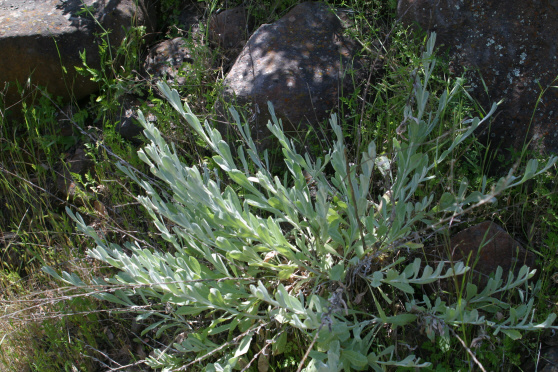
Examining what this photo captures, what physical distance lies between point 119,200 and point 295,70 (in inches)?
64.0

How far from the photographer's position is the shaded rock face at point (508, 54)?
302 cm

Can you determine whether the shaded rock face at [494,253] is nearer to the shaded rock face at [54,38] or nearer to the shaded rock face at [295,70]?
the shaded rock face at [295,70]

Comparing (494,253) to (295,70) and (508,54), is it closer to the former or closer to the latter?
(508,54)

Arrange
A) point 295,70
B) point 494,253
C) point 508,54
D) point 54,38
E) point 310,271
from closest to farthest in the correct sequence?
point 310,271, point 494,253, point 508,54, point 295,70, point 54,38

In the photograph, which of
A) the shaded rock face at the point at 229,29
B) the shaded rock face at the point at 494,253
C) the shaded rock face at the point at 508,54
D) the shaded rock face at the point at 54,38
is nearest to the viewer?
the shaded rock face at the point at 494,253

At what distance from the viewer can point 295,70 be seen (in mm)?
3582

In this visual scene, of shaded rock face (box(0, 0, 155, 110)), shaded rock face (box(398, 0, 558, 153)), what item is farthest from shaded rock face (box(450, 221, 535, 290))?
shaded rock face (box(0, 0, 155, 110))

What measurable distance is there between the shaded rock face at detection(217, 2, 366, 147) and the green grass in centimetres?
17

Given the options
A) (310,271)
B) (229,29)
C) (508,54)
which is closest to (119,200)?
(310,271)

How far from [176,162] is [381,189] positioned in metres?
1.31

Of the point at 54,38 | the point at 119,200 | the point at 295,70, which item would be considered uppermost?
the point at 54,38

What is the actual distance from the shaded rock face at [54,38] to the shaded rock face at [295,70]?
1.32m

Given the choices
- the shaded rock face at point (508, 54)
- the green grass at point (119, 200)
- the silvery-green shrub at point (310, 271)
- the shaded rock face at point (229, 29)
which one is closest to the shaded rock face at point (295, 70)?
the green grass at point (119, 200)

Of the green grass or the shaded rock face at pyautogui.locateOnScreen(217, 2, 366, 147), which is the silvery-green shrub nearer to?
the green grass
